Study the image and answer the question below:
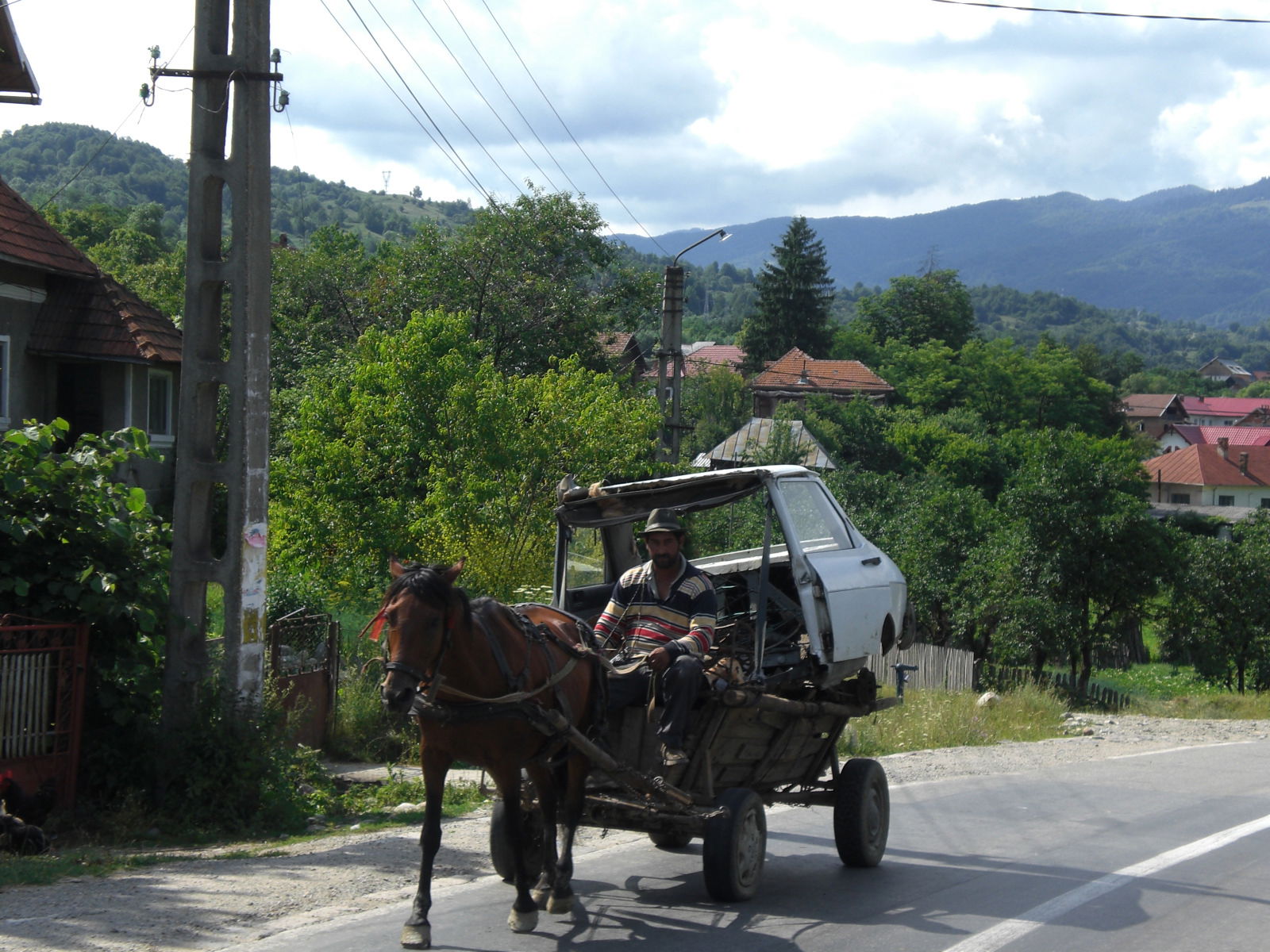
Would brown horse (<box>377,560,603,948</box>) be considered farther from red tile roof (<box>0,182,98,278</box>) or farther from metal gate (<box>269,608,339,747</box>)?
red tile roof (<box>0,182,98,278</box>)

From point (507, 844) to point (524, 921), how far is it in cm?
66

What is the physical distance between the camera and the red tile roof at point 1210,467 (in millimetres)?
93875

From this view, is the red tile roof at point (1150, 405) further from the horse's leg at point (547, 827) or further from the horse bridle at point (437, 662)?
the horse bridle at point (437, 662)

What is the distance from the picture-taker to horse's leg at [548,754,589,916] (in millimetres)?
7023

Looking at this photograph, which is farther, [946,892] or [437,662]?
[946,892]

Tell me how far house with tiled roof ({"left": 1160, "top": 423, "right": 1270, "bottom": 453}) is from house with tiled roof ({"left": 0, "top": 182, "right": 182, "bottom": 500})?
3893 inches

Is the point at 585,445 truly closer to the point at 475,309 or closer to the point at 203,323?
the point at 203,323

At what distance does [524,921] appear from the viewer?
6719mm

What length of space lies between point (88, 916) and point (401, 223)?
18437cm

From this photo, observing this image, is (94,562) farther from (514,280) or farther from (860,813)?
(514,280)

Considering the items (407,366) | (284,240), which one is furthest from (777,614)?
(284,240)

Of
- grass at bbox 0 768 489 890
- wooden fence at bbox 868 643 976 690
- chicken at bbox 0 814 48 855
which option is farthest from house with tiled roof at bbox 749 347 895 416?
chicken at bbox 0 814 48 855

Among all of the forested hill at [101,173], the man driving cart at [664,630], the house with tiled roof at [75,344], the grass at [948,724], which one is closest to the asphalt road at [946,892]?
the man driving cart at [664,630]

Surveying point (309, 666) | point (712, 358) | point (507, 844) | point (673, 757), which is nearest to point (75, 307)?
point (309, 666)
